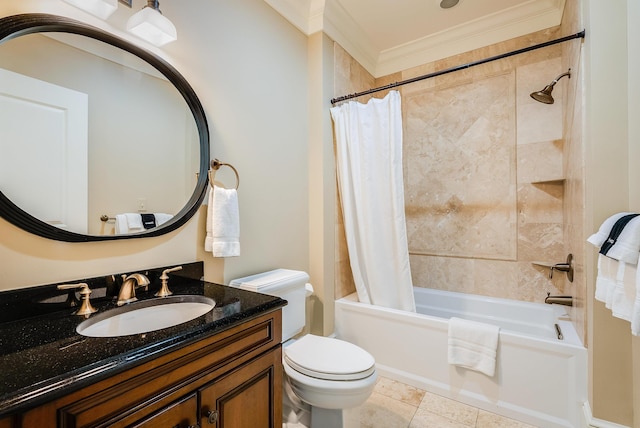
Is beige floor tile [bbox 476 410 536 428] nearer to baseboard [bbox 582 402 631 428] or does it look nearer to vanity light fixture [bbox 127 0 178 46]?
baseboard [bbox 582 402 631 428]

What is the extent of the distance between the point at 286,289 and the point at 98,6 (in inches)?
59.3

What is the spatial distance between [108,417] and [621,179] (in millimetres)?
2052

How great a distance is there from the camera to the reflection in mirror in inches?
38.0

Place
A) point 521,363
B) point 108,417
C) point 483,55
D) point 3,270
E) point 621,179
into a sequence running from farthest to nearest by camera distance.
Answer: point 483,55, point 521,363, point 621,179, point 3,270, point 108,417

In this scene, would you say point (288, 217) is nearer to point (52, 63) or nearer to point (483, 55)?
point (52, 63)

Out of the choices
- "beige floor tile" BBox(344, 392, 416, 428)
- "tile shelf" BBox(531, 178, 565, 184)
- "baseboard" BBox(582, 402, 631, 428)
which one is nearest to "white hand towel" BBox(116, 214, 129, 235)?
"beige floor tile" BBox(344, 392, 416, 428)

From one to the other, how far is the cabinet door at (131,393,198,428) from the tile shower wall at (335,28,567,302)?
1.63 meters

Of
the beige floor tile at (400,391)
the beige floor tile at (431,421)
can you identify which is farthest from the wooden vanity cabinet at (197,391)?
the beige floor tile at (400,391)

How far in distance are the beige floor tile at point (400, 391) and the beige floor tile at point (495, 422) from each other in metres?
0.34

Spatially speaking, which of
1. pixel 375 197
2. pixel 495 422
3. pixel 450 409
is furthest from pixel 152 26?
pixel 495 422

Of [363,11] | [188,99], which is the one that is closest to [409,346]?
[188,99]

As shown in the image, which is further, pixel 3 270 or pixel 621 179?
pixel 621 179

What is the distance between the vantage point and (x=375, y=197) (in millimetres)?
2184

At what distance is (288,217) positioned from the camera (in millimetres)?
2062
